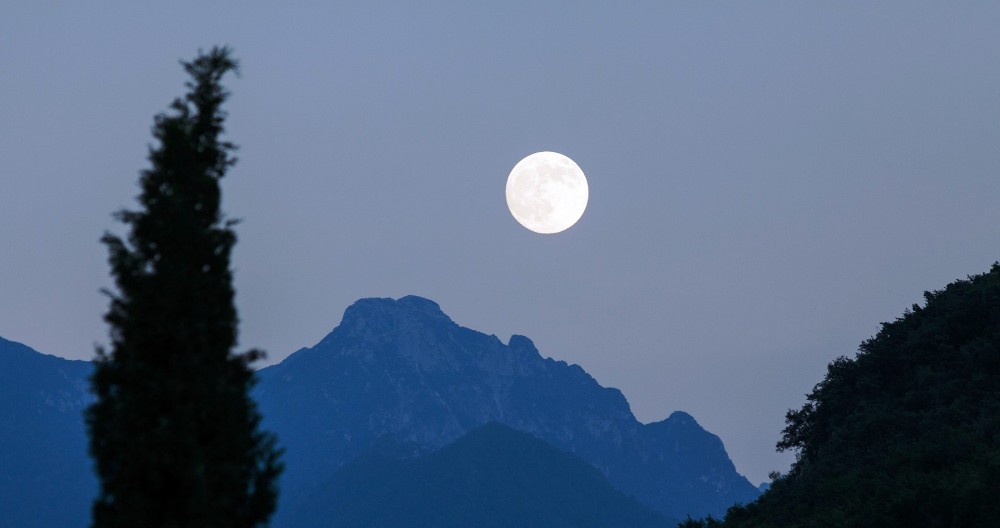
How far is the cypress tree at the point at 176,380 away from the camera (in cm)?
1845

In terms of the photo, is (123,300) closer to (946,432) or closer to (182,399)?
(182,399)

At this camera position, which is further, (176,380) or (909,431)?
(909,431)

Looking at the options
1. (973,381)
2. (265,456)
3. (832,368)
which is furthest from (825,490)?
(265,456)

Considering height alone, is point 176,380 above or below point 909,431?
below

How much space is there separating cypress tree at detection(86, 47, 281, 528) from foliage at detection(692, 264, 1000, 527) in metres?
33.1

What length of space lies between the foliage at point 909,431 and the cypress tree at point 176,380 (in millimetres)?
33053

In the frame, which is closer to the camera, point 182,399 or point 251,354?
point 182,399

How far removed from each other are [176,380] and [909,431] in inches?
1919

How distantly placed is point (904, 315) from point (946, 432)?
72.0 ft

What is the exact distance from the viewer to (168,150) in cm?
2075

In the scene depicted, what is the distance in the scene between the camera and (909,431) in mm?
57281

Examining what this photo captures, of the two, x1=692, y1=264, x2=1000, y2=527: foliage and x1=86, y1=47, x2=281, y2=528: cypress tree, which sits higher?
x1=692, y1=264, x2=1000, y2=527: foliage

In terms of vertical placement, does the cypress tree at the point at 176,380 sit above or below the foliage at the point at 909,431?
below

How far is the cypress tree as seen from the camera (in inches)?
727
